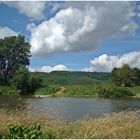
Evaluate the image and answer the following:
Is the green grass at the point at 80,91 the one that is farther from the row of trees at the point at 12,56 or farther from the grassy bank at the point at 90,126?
the grassy bank at the point at 90,126

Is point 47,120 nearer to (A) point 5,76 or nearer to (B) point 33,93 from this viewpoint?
(B) point 33,93

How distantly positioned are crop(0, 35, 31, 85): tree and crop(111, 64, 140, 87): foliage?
20852 mm

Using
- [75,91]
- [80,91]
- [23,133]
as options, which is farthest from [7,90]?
[23,133]

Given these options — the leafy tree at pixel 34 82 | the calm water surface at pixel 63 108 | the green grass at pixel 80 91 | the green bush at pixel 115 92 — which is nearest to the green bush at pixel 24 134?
the calm water surface at pixel 63 108

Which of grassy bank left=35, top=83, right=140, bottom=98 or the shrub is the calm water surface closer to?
the shrub

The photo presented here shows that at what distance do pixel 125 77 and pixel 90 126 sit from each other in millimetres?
84448

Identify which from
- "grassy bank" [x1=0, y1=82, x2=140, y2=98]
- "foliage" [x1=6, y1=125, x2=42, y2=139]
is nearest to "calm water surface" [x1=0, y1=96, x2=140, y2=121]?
"foliage" [x1=6, y1=125, x2=42, y2=139]

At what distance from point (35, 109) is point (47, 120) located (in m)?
2.16

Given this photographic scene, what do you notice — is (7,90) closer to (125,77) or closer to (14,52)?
(14,52)

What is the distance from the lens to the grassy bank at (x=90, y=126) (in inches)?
460

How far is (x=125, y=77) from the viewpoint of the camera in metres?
95.8

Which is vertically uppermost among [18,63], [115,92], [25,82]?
[18,63]

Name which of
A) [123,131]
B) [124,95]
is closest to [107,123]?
[123,131]

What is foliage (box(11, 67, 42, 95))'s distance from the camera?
83.4 metres
